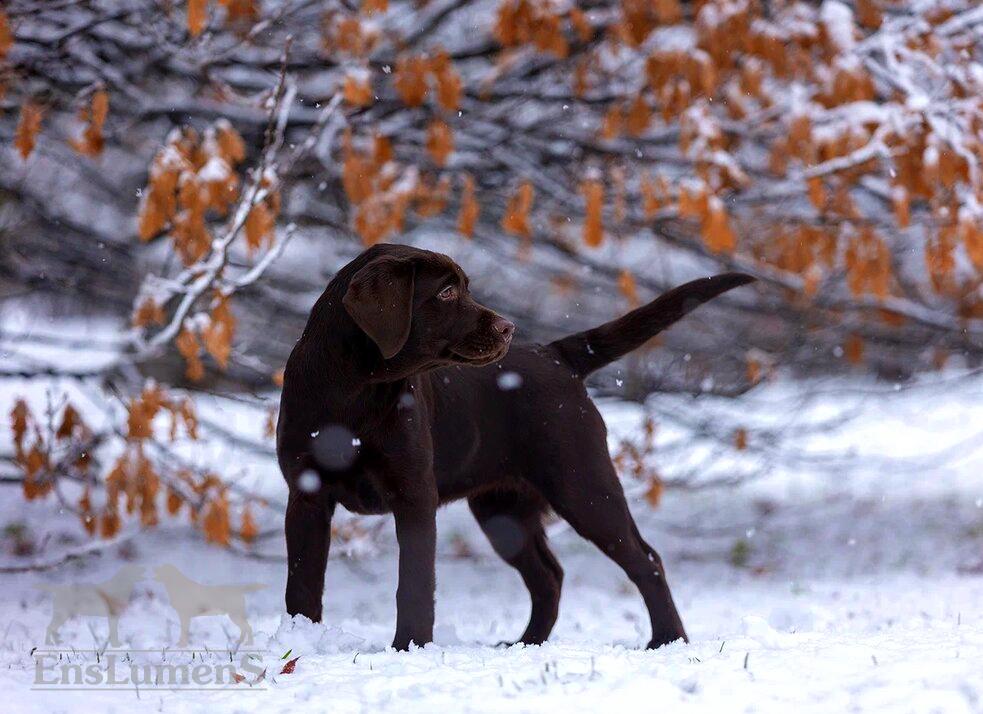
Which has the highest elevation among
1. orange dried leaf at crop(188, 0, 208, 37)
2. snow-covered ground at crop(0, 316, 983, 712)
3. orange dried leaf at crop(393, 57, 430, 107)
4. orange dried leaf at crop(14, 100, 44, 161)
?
orange dried leaf at crop(188, 0, 208, 37)

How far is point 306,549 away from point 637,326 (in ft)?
5.63

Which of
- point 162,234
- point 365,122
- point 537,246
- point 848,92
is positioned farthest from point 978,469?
point 162,234

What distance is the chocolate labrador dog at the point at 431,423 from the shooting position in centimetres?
371

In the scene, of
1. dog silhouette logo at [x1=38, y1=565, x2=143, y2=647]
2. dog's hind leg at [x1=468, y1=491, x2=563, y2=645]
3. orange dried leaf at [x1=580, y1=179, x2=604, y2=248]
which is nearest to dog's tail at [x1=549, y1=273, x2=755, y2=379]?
dog's hind leg at [x1=468, y1=491, x2=563, y2=645]

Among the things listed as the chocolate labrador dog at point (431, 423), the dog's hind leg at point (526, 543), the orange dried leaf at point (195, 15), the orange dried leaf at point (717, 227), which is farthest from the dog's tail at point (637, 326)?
the orange dried leaf at point (195, 15)

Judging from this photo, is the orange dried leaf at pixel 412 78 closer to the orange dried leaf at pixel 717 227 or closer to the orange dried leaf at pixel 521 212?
the orange dried leaf at pixel 521 212

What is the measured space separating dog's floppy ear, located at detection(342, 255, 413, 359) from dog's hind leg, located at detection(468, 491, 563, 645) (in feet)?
4.80

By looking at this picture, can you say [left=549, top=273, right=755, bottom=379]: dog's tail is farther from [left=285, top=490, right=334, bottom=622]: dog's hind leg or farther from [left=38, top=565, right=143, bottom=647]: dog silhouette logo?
[left=38, top=565, right=143, bottom=647]: dog silhouette logo

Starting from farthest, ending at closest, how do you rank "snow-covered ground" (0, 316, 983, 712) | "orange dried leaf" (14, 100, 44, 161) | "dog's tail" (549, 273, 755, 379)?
"orange dried leaf" (14, 100, 44, 161) < "dog's tail" (549, 273, 755, 379) < "snow-covered ground" (0, 316, 983, 712)

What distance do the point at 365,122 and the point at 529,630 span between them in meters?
4.07

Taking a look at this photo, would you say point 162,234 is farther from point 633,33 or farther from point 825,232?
point 825,232

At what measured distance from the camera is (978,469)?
1386 centimetres

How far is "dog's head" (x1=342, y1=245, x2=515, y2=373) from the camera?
3570 millimetres

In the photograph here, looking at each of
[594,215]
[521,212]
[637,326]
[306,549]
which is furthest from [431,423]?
[521,212]
